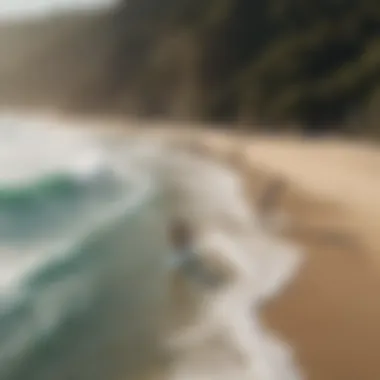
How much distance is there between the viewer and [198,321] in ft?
2.63

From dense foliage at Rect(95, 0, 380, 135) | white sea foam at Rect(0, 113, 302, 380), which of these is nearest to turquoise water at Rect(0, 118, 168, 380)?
white sea foam at Rect(0, 113, 302, 380)

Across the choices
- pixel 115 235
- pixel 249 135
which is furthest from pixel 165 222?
pixel 249 135

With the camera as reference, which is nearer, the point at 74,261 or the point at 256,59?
the point at 74,261

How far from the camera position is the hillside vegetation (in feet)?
2.98

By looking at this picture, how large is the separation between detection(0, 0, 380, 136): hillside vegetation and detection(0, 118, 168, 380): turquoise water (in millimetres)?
95

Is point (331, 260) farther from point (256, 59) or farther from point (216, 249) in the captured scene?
point (256, 59)

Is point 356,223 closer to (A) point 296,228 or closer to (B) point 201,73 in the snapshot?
(A) point 296,228

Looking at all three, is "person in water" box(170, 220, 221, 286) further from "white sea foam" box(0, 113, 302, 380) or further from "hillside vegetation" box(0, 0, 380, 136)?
"hillside vegetation" box(0, 0, 380, 136)

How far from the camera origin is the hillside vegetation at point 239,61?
35.8 inches

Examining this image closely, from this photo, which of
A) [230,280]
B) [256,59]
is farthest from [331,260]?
[256,59]

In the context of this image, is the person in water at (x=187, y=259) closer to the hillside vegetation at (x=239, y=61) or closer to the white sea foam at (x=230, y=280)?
the white sea foam at (x=230, y=280)

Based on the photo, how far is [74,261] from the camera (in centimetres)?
82

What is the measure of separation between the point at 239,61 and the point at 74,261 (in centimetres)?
37

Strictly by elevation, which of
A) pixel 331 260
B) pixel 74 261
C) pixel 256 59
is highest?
pixel 256 59
